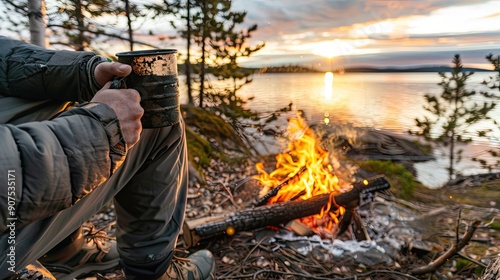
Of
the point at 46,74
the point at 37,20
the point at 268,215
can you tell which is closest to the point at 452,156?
the point at 268,215

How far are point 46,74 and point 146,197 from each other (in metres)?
Answer: 0.88

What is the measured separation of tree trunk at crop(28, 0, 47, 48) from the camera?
4238 mm

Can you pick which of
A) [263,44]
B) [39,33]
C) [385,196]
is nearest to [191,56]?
[263,44]

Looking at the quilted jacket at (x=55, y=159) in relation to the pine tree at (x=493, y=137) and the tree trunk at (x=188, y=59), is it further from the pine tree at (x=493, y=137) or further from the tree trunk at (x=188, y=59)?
the pine tree at (x=493, y=137)

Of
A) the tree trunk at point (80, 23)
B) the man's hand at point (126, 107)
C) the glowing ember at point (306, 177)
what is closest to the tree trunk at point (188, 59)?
the tree trunk at point (80, 23)

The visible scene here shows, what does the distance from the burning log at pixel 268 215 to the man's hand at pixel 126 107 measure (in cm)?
224

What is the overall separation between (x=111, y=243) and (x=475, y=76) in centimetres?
1568

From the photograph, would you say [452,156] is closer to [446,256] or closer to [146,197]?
[446,256]

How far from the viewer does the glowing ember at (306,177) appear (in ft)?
13.5

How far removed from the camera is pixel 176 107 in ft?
5.21

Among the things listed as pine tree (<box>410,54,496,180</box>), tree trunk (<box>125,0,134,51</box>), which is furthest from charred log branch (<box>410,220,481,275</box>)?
pine tree (<box>410,54,496,180</box>)

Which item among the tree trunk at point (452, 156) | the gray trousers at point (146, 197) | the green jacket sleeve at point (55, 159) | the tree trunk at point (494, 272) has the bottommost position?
the tree trunk at point (452, 156)

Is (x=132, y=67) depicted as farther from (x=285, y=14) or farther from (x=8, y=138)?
(x=285, y=14)

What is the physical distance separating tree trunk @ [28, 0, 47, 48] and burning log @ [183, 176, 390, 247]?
3110 millimetres
